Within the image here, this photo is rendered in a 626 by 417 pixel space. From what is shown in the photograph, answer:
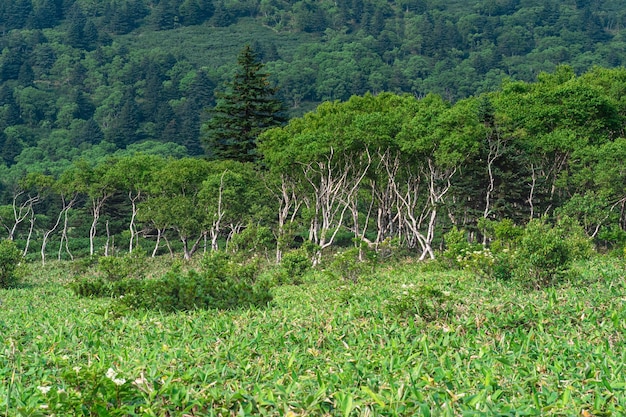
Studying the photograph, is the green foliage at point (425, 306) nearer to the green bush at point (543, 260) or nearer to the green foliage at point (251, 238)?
the green bush at point (543, 260)

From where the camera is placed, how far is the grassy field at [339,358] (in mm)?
4723

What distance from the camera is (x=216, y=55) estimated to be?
155250mm

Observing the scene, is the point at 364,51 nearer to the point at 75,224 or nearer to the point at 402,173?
the point at 75,224

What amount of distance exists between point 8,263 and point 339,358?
17.9 metres

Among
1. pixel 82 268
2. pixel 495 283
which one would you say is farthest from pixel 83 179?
pixel 495 283

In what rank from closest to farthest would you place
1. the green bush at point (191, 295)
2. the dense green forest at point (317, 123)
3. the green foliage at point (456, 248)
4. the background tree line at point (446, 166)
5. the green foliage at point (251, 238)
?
1. the green bush at point (191, 295)
2. the green foliage at point (456, 248)
3. the background tree line at point (446, 166)
4. the dense green forest at point (317, 123)
5. the green foliage at point (251, 238)

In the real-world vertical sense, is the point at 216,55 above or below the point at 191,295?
below

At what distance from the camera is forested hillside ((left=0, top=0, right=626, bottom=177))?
110 m

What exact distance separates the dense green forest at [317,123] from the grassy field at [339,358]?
18661 mm

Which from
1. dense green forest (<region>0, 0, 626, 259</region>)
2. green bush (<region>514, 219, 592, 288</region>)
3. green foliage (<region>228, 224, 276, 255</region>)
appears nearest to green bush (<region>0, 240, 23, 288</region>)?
green foliage (<region>228, 224, 276, 255</region>)

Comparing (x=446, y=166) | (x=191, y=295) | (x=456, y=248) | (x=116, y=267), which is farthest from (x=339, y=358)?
(x=446, y=166)

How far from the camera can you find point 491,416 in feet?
14.4

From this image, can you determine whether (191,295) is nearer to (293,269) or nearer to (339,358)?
(339,358)

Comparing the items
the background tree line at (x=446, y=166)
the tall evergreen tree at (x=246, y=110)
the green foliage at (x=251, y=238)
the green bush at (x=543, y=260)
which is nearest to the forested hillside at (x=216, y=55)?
the tall evergreen tree at (x=246, y=110)
